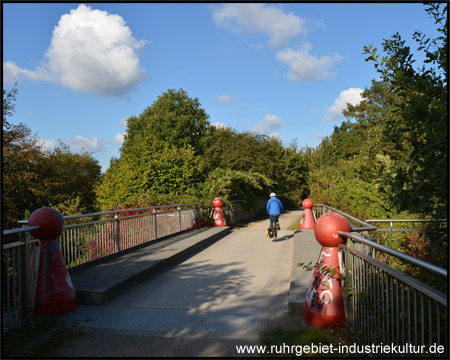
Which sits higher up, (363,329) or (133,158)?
(133,158)

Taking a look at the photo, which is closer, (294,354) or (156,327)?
(294,354)

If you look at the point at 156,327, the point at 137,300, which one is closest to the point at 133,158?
the point at 137,300

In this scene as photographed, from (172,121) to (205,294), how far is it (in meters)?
41.8

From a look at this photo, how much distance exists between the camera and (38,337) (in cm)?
434

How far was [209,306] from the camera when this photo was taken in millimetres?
5824

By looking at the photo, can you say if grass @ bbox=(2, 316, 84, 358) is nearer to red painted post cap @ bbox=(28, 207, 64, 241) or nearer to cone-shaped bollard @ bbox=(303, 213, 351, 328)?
red painted post cap @ bbox=(28, 207, 64, 241)

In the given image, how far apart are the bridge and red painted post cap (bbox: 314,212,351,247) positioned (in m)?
0.14

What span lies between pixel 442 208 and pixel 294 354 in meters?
2.10

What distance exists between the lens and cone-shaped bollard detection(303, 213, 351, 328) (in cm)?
447

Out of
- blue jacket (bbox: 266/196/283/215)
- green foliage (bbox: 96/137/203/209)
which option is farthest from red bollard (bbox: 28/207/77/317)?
green foliage (bbox: 96/137/203/209)

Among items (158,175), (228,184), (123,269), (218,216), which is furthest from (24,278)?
(228,184)

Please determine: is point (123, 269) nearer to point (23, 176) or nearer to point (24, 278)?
point (24, 278)

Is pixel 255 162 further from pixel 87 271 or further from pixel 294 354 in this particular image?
pixel 294 354

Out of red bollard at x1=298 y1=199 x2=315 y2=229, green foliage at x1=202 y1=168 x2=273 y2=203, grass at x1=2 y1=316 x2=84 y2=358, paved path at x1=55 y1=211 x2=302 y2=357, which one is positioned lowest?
paved path at x1=55 y1=211 x2=302 y2=357
